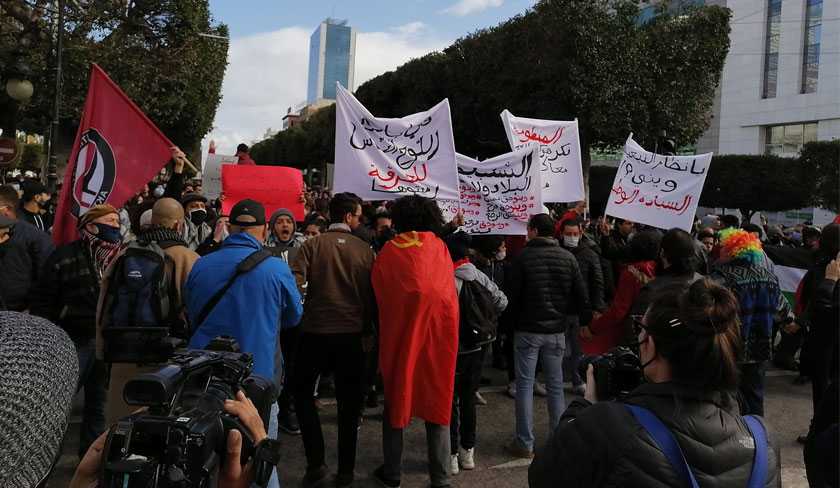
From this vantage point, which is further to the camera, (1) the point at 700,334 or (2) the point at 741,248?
(2) the point at 741,248

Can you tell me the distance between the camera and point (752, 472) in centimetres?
162

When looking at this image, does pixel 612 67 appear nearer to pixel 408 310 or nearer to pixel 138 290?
pixel 408 310

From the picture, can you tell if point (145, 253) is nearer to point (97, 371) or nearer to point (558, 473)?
point (97, 371)

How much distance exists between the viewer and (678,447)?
1.55 m

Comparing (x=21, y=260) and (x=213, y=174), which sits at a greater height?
(x=213, y=174)

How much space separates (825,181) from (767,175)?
8.82 ft

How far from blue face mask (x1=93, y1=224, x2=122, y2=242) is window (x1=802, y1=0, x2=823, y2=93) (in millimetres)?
55038

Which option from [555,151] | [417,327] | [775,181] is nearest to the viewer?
[417,327]

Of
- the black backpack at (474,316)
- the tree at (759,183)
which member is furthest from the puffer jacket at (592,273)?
the tree at (759,183)

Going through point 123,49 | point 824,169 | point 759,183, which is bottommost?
point 759,183

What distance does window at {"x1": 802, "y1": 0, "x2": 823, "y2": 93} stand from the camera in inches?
1884

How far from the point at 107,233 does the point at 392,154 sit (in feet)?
8.17

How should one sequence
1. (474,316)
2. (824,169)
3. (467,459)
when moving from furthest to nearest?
(824,169), (467,459), (474,316)

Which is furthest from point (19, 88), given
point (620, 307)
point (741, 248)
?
point (741, 248)
